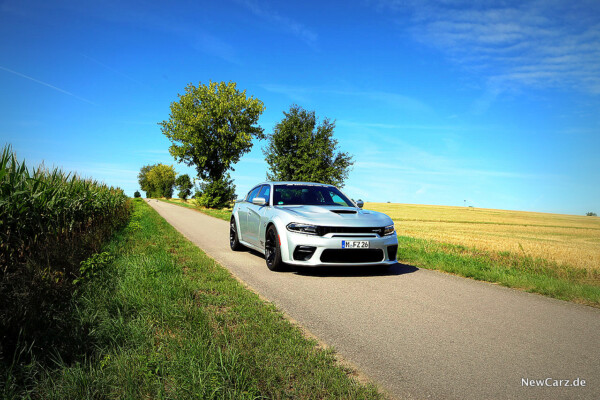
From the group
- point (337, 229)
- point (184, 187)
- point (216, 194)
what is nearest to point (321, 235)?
point (337, 229)

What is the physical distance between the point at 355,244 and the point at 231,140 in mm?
33911

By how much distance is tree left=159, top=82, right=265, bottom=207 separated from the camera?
122ft

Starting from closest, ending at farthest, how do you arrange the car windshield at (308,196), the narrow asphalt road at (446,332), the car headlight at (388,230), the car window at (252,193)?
the narrow asphalt road at (446,332)
the car headlight at (388,230)
the car windshield at (308,196)
the car window at (252,193)

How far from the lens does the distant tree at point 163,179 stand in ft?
314

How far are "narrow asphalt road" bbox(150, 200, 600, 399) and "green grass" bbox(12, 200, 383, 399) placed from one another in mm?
446

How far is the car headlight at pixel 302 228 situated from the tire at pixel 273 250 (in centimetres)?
39

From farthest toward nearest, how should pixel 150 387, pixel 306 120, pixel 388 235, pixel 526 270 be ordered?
1. pixel 306 120
2. pixel 526 270
3. pixel 388 235
4. pixel 150 387

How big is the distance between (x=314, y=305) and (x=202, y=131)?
34.7 meters

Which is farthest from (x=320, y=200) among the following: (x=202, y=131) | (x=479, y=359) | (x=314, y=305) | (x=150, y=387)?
(x=202, y=131)

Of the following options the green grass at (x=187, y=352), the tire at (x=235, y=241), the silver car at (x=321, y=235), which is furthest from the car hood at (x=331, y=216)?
the tire at (x=235, y=241)

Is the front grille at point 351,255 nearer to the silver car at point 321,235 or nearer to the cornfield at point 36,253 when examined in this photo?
the silver car at point 321,235

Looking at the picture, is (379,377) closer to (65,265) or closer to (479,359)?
(479,359)

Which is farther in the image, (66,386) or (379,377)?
(379,377)

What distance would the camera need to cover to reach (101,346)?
3.25 metres
